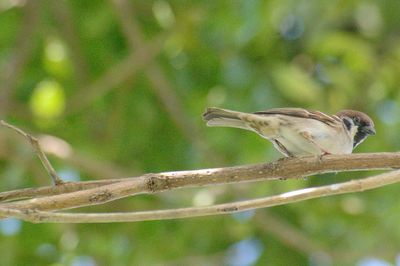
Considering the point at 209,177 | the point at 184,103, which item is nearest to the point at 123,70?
the point at 184,103

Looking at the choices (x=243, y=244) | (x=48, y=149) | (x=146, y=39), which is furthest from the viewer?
(x=243, y=244)

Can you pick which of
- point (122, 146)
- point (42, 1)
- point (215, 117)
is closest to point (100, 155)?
point (122, 146)

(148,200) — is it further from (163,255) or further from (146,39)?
(146,39)

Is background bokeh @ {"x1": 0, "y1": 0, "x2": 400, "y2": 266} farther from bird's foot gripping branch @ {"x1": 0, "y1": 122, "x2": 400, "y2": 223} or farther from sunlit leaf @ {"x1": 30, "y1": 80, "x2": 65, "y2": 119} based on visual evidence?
bird's foot gripping branch @ {"x1": 0, "y1": 122, "x2": 400, "y2": 223}

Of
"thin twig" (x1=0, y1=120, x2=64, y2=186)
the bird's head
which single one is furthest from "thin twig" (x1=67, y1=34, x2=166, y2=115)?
"thin twig" (x1=0, y1=120, x2=64, y2=186)

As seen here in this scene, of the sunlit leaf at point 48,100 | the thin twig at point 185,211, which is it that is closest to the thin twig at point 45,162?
the thin twig at point 185,211

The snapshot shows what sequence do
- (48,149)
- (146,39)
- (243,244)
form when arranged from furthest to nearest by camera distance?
1. (243,244)
2. (146,39)
3. (48,149)
